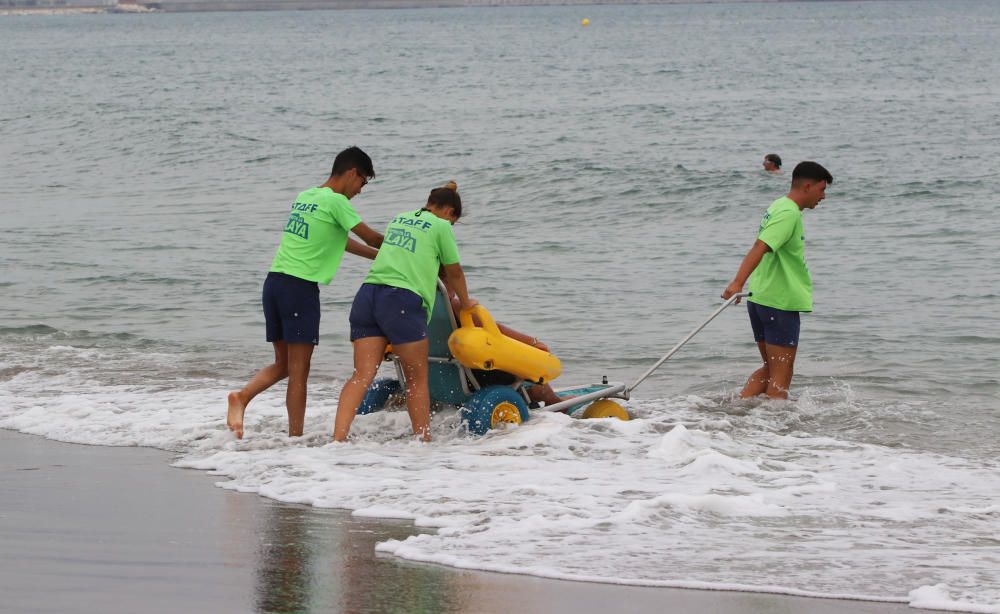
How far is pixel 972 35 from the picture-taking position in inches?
3415

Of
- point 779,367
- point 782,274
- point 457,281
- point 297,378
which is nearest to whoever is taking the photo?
point 457,281

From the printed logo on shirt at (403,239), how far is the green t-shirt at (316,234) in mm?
221

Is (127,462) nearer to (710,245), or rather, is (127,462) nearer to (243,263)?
(243,263)

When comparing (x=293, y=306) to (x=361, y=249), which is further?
(x=361, y=249)

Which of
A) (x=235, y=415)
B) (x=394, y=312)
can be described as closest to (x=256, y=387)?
(x=235, y=415)

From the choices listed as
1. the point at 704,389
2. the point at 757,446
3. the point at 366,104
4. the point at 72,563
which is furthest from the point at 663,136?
the point at 72,563

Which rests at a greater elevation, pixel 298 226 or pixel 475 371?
pixel 298 226

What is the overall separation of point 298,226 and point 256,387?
37.8 inches

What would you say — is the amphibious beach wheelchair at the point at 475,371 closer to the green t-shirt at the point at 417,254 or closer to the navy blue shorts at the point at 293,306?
the green t-shirt at the point at 417,254

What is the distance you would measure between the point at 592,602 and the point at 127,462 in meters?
3.21

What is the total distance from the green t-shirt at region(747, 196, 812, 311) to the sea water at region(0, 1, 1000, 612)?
75 centimetres

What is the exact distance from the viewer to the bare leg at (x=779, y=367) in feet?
26.6

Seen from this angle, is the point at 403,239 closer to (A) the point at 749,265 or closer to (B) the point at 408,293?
(B) the point at 408,293

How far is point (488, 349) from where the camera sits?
7070 millimetres
